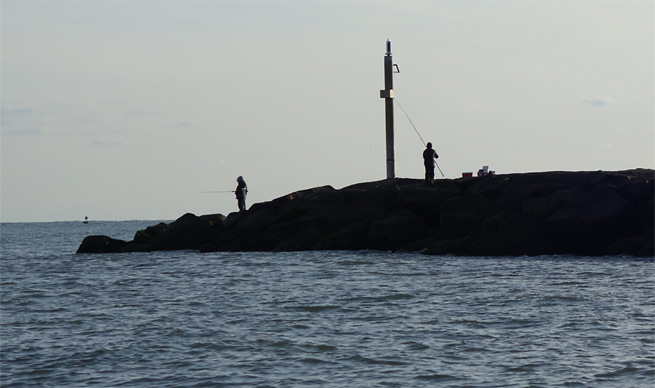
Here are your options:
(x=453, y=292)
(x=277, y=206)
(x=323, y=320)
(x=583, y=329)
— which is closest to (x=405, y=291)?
(x=453, y=292)

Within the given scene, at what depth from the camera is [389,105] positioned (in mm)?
37125

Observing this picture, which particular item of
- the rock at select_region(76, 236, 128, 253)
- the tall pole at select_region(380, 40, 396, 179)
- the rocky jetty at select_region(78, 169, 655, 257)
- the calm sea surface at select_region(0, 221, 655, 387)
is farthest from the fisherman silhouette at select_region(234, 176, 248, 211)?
the calm sea surface at select_region(0, 221, 655, 387)

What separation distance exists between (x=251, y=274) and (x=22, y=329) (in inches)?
368

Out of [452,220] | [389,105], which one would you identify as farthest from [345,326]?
[389,105]

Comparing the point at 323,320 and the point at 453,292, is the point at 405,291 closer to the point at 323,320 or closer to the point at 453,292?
the point at 453,292

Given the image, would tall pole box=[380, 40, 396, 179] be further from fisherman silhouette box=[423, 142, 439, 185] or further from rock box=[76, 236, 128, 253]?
rock box=[76, 236, 128, 253]

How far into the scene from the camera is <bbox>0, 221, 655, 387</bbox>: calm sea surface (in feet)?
38.9

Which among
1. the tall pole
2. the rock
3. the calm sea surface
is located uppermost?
the tall pole

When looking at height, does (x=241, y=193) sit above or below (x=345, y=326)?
above

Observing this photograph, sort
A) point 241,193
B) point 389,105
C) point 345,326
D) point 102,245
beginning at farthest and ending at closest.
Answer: point 102,245 → point 389,105 → point 241,193 → point 345,326

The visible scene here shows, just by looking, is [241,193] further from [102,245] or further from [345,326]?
[345,326]

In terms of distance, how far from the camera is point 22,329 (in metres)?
16.2

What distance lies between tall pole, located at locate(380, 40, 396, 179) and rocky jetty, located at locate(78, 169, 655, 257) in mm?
2353

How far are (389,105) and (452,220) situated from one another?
28.8 feet
